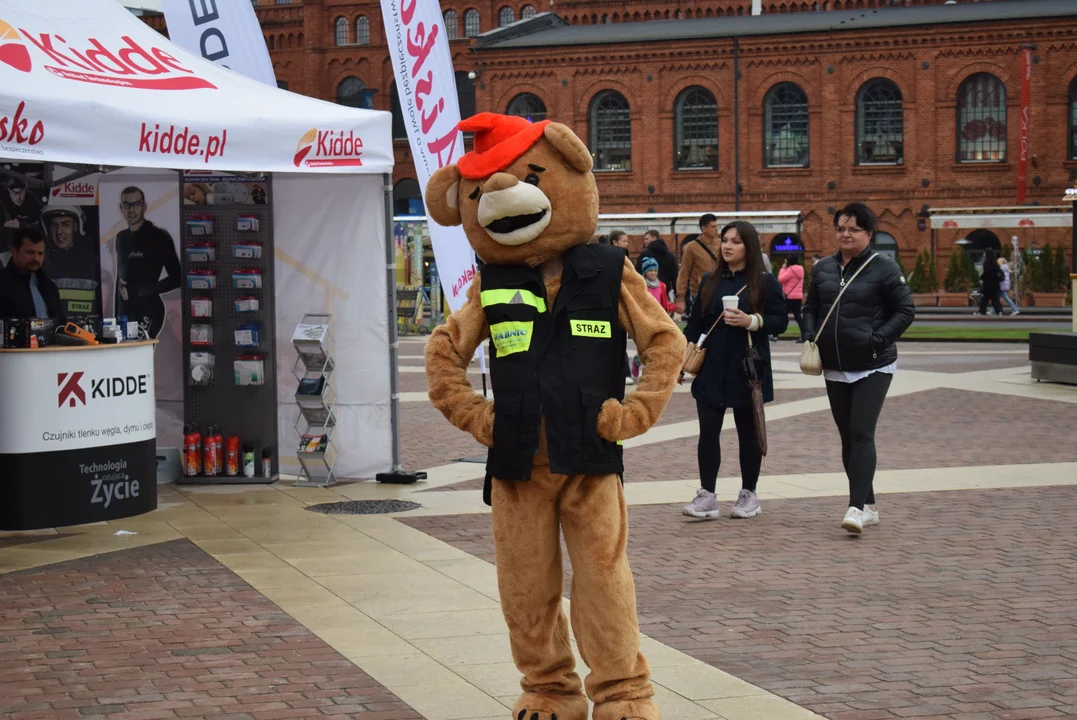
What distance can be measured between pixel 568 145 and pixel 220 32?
761 cm

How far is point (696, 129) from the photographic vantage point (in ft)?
167

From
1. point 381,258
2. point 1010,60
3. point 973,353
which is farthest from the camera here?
point 1010,60

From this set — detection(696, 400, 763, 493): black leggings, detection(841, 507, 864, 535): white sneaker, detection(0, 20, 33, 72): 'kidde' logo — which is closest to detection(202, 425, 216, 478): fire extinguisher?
detection(0, 20, 33, 72): 'kidde' logo

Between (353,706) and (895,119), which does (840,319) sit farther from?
(895,119)

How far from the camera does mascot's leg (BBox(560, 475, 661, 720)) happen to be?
483cm

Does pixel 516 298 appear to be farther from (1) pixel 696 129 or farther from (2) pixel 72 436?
(1) pixel 696 129

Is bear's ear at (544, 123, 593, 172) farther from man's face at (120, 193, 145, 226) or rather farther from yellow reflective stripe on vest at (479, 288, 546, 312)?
man's face at (120, 193, 145, 226)

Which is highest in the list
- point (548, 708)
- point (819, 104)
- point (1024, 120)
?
point (819, 104)

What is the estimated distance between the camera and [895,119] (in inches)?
1930

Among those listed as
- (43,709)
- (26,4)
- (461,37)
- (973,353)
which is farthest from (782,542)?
(461,37)

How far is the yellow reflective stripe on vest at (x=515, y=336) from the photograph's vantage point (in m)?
4.95

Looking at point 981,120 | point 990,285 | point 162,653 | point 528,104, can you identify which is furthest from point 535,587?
point 528,104

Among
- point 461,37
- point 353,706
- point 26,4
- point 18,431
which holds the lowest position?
point 353,706

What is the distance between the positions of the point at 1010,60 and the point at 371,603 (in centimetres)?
4518
